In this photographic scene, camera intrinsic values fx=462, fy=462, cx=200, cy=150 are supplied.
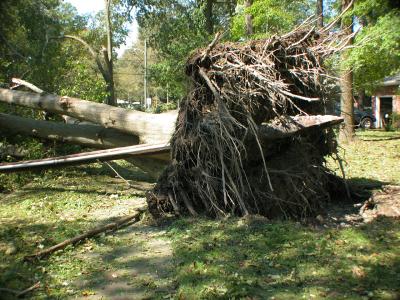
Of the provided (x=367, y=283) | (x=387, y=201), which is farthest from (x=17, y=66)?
(x=367, y=283)

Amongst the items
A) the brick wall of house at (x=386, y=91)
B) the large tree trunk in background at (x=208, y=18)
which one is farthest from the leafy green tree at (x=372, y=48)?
the brick wall of house at (x=386, y=91)

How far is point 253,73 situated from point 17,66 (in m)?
12.8

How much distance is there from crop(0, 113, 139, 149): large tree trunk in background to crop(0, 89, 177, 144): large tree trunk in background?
0.29m

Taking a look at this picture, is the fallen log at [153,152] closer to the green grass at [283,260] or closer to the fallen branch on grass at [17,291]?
the green grass at [283,260]

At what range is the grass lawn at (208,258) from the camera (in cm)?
403

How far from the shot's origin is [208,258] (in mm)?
4863

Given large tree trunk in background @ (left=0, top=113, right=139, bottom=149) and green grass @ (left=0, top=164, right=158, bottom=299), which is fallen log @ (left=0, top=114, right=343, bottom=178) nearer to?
green grass @ (left=0, top=164, right=158, bottom=299)

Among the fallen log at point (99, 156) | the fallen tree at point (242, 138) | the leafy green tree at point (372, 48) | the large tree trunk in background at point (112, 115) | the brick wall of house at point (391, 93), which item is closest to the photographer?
the fallen tree at point (242, 138)

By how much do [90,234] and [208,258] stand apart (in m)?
1.84

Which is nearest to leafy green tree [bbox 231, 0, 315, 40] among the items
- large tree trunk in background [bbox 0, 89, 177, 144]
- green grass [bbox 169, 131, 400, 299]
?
large tree trunk in background [bbox 0, 89, 177, 144]

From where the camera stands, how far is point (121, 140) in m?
9.44

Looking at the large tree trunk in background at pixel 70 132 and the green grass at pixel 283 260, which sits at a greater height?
the large tree trunk in background at pixel 70 132

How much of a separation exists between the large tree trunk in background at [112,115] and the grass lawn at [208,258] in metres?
1.79

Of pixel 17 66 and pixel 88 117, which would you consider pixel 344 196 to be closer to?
pixel 88 117
